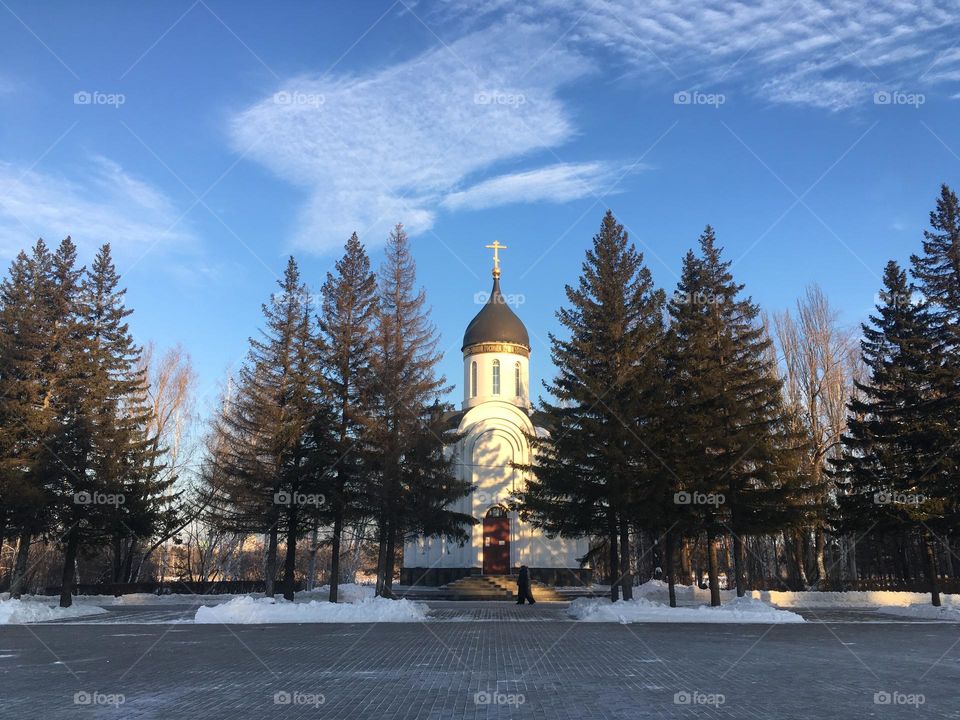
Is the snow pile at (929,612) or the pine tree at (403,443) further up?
the pine tree at (403,443)

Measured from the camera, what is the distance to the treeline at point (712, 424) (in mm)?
20922

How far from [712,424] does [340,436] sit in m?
11.8

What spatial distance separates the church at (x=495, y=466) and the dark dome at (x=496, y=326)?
52 mm

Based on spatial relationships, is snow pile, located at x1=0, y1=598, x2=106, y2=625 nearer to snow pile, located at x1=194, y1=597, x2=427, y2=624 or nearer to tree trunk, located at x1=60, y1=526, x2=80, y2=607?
tree trunk, located at x1=60, y1=526, x2=80, y2=607

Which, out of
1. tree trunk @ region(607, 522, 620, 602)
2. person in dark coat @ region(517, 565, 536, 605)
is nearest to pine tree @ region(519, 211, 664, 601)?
tree trunk @ region(607, 522, 620, 602)

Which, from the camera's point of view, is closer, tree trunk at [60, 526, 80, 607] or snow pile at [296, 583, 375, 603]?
tree trunk at [60, 526, 80, 607]

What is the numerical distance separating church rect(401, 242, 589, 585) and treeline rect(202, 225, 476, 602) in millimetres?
7429

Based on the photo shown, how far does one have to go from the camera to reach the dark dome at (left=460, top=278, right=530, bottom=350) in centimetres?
3797

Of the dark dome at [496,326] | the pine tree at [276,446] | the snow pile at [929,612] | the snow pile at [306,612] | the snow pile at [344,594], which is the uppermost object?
the dark dome at [496,326]

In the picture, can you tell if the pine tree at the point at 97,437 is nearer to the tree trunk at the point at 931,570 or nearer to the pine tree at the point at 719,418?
the pine tree at the point at 719,418

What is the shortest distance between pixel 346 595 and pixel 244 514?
22.6 ft

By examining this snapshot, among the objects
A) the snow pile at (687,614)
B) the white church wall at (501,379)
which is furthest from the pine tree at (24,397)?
the white church wall at (501,379)

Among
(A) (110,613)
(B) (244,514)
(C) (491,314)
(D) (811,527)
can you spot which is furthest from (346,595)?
(D) (811,527)

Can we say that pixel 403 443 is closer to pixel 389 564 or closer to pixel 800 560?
pixel 389 564
